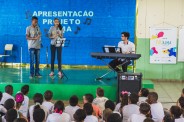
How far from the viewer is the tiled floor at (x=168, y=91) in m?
7.66

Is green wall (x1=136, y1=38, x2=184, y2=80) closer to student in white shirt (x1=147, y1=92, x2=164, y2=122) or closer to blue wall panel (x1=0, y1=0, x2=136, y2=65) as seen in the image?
blue wall panel (x1=0, y1=0, x2=136, y2=65)

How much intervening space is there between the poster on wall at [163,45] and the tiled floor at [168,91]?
26.7 inches

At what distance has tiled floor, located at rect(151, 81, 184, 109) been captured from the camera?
7656 mm

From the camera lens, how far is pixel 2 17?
10820 mm

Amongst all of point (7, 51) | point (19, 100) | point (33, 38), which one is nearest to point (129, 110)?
point (19, 100)

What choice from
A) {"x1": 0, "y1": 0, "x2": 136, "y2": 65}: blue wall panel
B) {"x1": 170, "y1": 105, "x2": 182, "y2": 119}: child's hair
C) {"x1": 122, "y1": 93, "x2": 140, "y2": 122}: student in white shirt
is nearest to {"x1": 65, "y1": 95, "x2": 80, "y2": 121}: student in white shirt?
{"x1": 122, "y1": 93, "x2": 140, "y2": 122}: student in white shirt

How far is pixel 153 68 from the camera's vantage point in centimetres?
1039

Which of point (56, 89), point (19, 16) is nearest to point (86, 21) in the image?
point (19, 16)

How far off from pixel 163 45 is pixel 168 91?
1920 millimetres

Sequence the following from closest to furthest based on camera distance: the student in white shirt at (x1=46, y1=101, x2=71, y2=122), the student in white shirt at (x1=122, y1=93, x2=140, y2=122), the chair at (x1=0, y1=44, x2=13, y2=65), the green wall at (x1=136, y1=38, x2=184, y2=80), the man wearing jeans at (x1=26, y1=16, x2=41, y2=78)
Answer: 1. the student in white shirt at (x1=46, y1=101, x2=71, y2=122)
2. the student in white shirt at (x1=122, y1=93, x2=140, y2=122)
3. the man wearing jeans at (x1=26, y1=16, x2=41, y2=78)
4. the green wall at (x1=136, y1=38, x2=184, y2=80)
5. the chair at (x1=0, y1=44, x2=13, y2=65)

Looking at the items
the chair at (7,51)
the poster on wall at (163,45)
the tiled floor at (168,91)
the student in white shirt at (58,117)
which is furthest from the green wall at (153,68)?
the student in white shirt at (58,117)

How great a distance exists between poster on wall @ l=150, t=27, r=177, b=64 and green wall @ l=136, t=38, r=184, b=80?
128 millimetres

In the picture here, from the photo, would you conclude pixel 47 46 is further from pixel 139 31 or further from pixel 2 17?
pixel 139 31

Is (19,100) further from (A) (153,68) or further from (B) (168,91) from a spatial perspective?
(A) (153,68)
